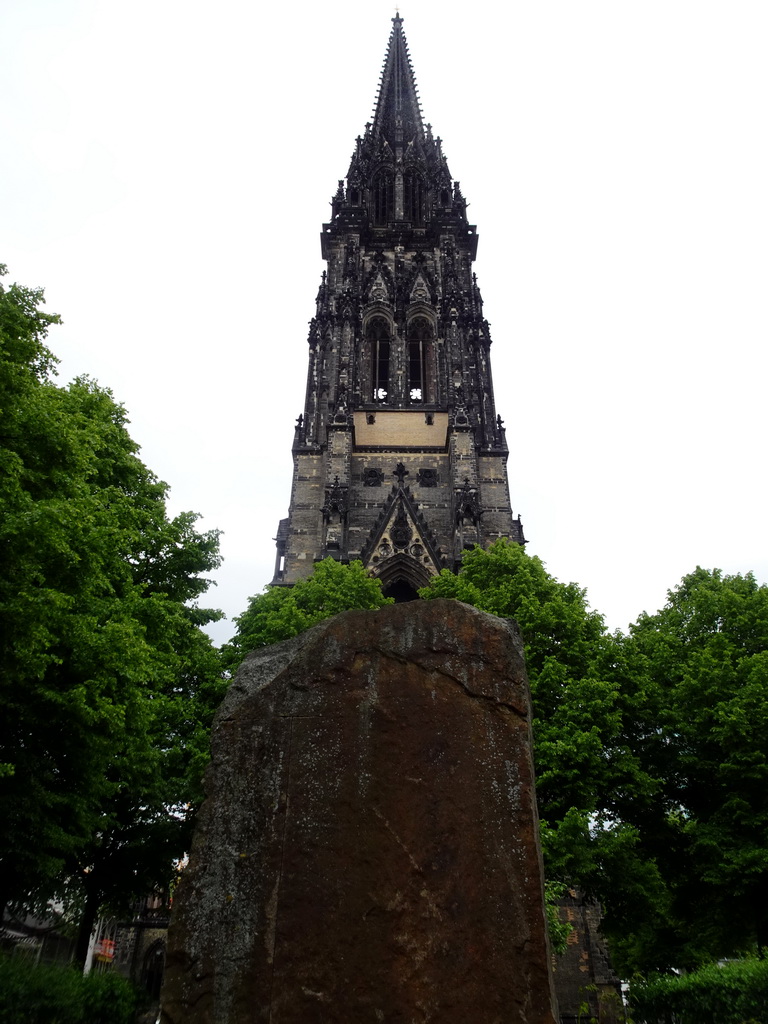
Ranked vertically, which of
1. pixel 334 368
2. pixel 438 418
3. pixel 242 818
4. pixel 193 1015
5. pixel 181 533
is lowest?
pixel 193 1015

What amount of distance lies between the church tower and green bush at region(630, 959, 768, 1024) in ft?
52.9

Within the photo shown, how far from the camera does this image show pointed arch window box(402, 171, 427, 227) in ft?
139

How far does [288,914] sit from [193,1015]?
1.95 feet

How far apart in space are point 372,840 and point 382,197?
44717mm

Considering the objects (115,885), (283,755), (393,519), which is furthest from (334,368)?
(283,755)

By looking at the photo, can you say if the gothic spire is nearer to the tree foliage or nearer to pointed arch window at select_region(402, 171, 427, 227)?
pointed arch window at select_region(402, 171, 427, 227)

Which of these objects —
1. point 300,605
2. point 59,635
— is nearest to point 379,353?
point 300,605

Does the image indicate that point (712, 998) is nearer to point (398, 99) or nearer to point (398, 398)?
point (398, 398)

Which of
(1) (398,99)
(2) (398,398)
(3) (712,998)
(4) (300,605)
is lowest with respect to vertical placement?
(3) (712,998)

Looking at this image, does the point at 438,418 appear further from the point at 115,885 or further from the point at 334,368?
the point at 115,885

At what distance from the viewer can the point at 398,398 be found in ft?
106

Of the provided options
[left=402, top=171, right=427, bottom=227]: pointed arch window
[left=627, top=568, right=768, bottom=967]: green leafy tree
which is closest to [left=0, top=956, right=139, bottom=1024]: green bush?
[left=627, top=568, right=768, bottom=967]: green leafy tree

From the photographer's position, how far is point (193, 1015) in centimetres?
343

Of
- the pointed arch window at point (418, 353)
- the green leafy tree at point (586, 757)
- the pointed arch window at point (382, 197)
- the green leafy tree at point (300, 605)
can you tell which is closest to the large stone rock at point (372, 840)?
the green leafy tree at point (586, 757)
